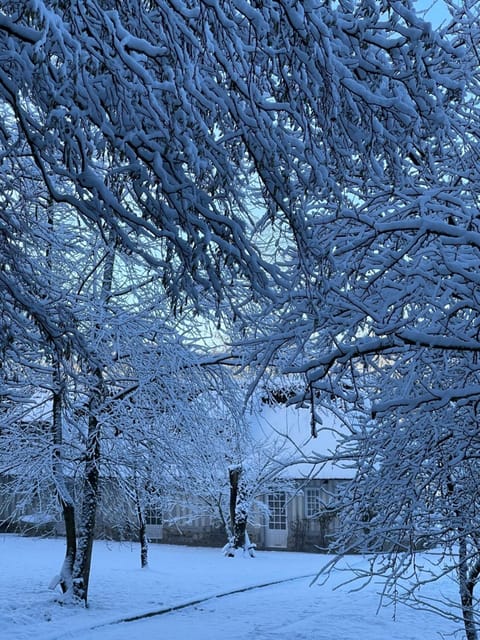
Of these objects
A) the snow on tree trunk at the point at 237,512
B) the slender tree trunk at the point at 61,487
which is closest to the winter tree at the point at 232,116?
the slender tree trunk at the point at 61,487

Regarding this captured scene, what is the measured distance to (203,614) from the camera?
14.2 meters

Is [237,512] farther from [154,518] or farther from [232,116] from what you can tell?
[232,116]

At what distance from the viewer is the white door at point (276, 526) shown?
29.8 metres

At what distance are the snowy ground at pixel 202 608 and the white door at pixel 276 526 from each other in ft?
19.2

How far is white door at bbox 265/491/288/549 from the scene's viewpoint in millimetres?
29781

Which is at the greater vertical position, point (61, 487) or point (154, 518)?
point (154, 518)

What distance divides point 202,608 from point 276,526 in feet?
51.0

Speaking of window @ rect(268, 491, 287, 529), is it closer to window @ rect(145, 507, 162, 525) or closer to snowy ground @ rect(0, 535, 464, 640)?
window @ rect(145, 507, 162, 525)

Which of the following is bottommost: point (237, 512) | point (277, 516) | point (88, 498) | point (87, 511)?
point (87, 511)

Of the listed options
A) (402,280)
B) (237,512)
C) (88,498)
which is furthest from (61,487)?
(237,512)

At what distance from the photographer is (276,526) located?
3019 centimetres

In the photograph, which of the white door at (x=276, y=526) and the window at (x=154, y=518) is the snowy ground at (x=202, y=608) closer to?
the white door at (x=276, y=526)

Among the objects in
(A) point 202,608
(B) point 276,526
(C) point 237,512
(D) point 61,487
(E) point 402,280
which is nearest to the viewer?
(E) point 402,280

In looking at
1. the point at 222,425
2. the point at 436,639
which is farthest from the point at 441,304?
the point at 222,425
